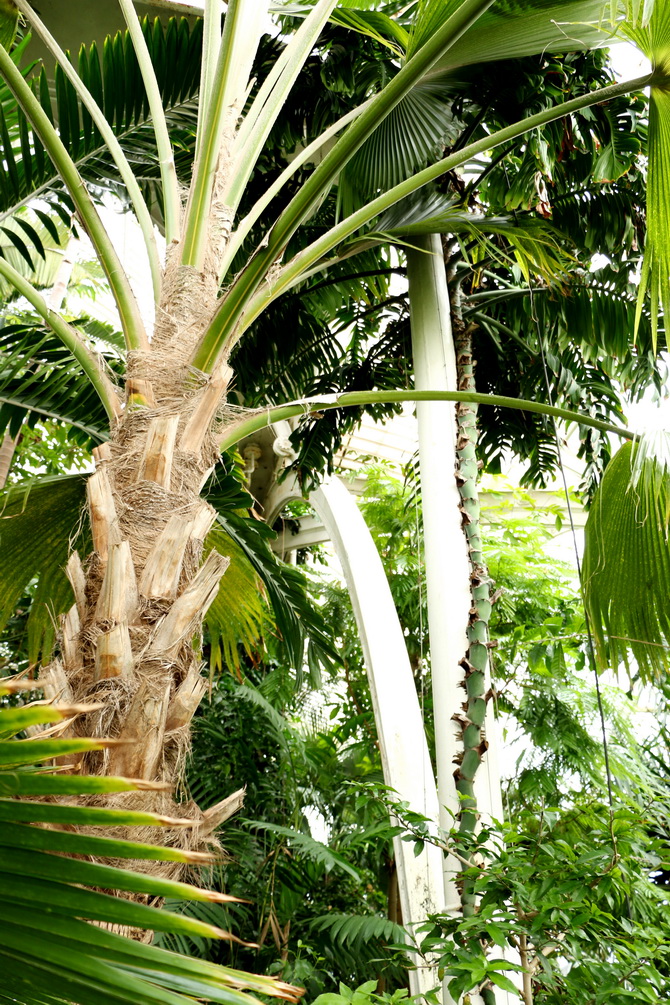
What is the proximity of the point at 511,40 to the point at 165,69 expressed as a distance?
111 centimetres

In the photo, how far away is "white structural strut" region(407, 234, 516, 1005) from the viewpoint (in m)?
2.53

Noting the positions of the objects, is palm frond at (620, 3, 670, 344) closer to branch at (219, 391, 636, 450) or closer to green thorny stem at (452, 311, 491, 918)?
branch at (219, 391, 636, 450)

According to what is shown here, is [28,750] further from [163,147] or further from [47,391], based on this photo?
[47,391]

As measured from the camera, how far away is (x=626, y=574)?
2357 millimetres

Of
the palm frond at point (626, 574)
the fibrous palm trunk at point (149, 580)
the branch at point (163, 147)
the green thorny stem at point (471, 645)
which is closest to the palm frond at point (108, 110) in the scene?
the branch at point (163, 147)

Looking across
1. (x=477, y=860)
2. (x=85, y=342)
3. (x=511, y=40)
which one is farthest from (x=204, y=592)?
(x=511, y=40)

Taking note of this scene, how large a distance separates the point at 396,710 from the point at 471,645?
30.0 inches

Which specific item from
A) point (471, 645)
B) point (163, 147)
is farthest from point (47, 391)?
point (471, 645)

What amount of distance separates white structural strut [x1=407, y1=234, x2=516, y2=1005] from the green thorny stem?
0.06 metres

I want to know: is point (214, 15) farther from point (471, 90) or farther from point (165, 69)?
point (471, 90)

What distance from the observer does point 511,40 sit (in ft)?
7.83

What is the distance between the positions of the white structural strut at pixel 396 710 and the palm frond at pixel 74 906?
6.44ft

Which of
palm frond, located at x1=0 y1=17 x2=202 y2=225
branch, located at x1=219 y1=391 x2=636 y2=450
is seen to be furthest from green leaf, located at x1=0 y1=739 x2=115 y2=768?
palm frond, located at x1=0 y1=17 x2=202 y2=225

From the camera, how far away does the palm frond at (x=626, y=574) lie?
2.27m
